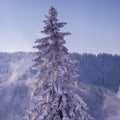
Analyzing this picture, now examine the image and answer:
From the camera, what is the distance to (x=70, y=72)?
21281 millimetres

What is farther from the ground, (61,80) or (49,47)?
(49,47)

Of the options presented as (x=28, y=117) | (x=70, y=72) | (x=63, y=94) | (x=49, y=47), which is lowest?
(x=28, y=117)

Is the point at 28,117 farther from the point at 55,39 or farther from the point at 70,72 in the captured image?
the point at 55,39

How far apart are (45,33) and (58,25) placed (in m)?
0.95

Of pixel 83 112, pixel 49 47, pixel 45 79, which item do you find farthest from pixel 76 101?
pixel 49 47

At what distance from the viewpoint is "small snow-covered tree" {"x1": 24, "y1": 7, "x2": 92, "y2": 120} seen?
20828 millimetres

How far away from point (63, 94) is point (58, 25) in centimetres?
430

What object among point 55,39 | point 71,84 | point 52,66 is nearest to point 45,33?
point 55,39

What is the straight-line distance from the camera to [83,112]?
2045 cm

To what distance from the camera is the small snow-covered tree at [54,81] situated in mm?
20828

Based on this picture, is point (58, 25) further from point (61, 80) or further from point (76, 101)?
point (76, 101)

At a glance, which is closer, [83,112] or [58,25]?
[83,112]

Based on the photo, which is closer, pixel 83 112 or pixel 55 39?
pixel 83 112

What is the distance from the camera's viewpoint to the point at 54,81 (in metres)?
21.6
